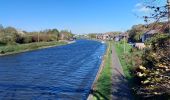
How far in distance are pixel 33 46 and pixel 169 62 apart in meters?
82.1

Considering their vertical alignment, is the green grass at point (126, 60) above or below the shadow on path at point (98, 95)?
below

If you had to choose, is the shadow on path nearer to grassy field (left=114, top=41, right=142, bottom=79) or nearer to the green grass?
grassy field (left=114, top=41, right=142, bottom=79)

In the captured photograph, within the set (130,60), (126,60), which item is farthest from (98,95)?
(126,60)

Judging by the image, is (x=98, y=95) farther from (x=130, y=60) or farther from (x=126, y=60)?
(x=126, y=60)

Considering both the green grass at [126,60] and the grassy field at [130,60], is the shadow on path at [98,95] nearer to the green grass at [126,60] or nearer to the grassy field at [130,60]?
the grassy field at [130,60]

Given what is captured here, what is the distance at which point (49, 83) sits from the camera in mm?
28141

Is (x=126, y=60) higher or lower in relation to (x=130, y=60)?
lower

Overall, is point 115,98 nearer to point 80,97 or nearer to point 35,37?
point 80,97

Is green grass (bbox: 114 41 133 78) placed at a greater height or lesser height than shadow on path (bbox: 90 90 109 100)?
lesser

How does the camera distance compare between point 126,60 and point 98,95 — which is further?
point 126,60

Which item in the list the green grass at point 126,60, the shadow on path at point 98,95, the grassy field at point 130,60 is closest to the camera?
the shadow on path at point 98,95

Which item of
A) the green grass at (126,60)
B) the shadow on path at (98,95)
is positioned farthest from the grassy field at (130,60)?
the shadow on path at (98,95)

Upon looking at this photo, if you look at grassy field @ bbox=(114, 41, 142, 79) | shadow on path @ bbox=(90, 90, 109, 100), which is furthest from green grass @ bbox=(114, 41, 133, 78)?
shadow on path @ bbox=(90, 90, 109, 100)

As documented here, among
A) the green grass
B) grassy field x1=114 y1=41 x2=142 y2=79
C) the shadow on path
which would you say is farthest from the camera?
the green grass
